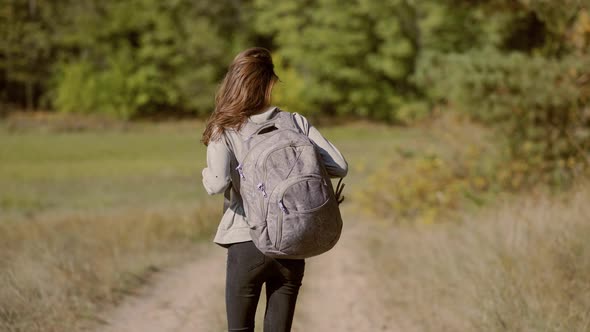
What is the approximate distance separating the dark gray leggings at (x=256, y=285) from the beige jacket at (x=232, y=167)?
66mm

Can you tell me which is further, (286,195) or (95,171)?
(95,171)

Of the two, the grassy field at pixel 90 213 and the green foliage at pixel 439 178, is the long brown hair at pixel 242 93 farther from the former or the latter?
the green foliage at pixel 439 178

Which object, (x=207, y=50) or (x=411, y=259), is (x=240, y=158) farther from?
(x=207, y=50)

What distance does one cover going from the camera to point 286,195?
2873 millimetres

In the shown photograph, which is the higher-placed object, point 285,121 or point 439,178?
point 285,121

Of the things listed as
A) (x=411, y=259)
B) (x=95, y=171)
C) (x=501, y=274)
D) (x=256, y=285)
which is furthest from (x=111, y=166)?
(x=256, y=285)

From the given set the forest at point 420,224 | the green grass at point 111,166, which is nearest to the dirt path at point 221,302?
the forest at point 420,224

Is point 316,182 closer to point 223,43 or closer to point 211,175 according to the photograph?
point 211,175

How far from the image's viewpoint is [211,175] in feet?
9.91

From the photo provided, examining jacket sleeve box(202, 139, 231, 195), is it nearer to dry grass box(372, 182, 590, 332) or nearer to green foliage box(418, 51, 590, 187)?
dry grass box(372, 182, 590, 332)

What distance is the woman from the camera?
3035 mm

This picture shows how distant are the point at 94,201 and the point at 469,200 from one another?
982 centimetres

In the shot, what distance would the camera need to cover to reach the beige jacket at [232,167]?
118 inches

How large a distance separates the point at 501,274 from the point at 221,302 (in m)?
2.40
